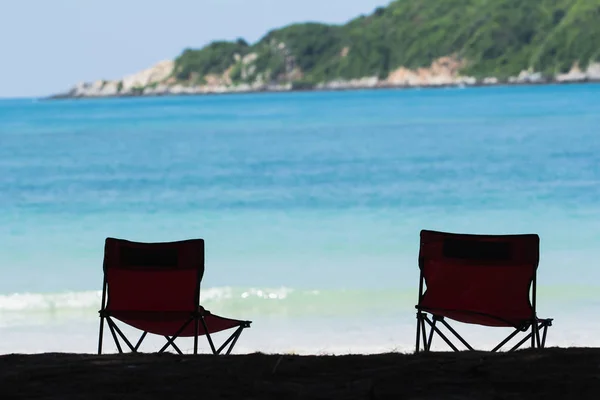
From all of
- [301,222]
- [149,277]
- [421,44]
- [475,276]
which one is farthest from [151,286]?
[421,44]

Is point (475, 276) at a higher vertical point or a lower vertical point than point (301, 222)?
higher

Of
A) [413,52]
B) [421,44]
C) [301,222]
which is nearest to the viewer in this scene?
[301,222]

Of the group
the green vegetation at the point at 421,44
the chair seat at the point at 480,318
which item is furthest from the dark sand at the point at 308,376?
the green vegetation at the point at 421,44

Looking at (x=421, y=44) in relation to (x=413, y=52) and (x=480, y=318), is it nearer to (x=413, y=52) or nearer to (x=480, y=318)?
(x=413, y=52)

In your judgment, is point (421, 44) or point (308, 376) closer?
point (308, 376)

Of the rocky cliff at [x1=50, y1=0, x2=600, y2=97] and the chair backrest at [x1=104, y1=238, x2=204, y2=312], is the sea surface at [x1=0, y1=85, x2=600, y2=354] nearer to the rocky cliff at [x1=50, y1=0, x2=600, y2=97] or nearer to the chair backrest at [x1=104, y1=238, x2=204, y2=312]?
the chair backrest at [x1=104, y1=238, x2=204, y2=312]

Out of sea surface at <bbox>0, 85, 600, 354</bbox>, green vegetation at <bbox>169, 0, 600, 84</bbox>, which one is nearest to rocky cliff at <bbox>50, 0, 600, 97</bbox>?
green vegetation at <bbox>169, 0, 600, 84</bbox>

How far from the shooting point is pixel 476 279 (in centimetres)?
400

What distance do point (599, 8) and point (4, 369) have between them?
5280 inches

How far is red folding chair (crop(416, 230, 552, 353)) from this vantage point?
3.94 metres

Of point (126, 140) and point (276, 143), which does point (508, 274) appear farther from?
point (126, 140)

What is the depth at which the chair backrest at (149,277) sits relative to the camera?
13.0ft

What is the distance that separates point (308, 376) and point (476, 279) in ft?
4.25

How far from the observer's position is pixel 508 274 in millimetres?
3959
